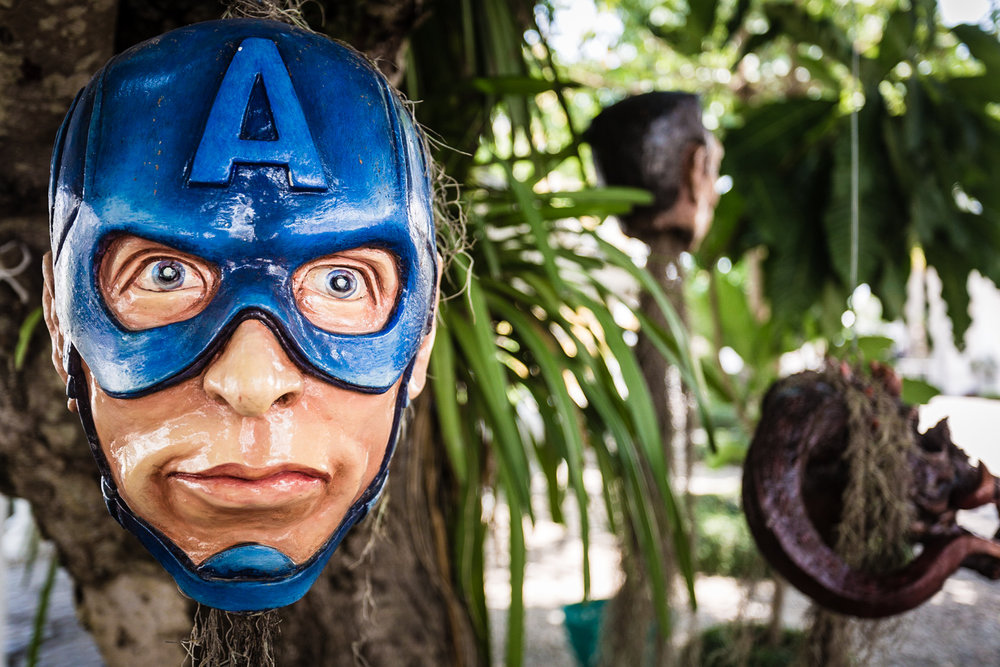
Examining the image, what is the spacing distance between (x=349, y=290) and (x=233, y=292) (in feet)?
0.32

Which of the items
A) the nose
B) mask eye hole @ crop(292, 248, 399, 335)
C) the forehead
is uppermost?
the forehead

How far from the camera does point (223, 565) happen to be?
65cm

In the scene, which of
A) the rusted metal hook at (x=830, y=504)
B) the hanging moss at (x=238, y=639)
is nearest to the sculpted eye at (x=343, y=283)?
the hanging moss at (x=238, y=639)

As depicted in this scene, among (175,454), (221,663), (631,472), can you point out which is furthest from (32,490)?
(631,472)

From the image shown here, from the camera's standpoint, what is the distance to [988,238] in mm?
1862

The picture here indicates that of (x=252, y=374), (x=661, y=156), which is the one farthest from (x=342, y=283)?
(x=661, y=156)

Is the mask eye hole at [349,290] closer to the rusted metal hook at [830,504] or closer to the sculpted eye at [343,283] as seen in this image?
the sculpted eye at [343,283]

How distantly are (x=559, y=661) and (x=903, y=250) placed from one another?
1994mm

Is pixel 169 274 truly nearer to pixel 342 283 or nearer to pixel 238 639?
pixel 342 283

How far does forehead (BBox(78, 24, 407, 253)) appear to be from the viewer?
624mm

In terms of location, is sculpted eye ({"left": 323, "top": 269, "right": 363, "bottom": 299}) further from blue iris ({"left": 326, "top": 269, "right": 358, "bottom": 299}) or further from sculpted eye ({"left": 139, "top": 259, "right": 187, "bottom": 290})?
sculpted eye ({"left": 139, "top": 259, "right": 187, "bottom": 290})

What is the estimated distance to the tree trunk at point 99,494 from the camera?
97 cm

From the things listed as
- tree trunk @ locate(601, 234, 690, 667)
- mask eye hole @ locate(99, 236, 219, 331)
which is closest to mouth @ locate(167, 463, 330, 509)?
mask eye hole @ locate(99, 236, 219, 331)

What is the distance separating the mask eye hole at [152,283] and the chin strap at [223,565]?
0.09 meters
